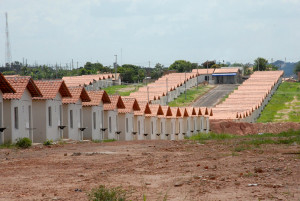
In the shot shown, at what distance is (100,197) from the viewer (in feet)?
35.1

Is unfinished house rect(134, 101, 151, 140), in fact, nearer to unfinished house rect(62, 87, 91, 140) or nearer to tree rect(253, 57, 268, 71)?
unfinished house rect(62, 87, 91, 140)

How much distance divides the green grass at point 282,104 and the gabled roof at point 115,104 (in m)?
46.8

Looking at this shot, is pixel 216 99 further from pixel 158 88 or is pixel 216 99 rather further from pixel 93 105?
pixel 93 105

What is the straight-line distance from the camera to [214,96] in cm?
13038

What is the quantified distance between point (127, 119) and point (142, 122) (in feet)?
14.6

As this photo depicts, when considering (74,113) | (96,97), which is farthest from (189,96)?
(74,113)

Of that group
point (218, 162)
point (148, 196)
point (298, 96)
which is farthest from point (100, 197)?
point (298, 96)

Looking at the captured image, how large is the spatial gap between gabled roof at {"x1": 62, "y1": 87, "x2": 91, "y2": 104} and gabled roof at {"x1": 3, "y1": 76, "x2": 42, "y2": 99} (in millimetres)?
4147

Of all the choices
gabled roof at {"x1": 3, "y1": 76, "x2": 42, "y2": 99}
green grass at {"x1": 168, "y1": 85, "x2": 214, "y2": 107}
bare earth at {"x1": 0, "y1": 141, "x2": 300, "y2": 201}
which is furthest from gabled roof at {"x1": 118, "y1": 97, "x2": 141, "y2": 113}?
green grass at {"x1": 168, "y1": 85, "x2": 214, "y2": 107}

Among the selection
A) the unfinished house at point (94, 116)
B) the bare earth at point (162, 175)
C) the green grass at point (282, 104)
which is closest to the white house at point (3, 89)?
the bare earth at point (162, 175)

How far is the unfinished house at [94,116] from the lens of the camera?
4209 cm

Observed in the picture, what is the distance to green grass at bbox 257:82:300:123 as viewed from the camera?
312 feet

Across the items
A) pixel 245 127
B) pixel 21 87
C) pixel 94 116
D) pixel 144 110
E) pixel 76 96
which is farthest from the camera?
pixel 245 127

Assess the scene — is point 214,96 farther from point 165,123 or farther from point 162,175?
point 162,175
